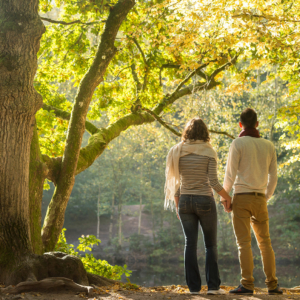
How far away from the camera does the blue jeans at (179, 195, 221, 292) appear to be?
338cm

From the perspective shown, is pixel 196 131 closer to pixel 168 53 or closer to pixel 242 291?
pixel 242 291

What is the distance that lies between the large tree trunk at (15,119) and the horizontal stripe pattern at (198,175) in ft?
5.74

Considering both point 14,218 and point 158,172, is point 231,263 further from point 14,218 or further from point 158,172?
point 14,218

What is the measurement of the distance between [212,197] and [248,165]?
20.1 inches

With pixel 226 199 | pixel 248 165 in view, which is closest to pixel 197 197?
pixel 226 199

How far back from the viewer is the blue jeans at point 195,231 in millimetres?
3377

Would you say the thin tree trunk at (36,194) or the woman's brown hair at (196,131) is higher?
the woman's brown hair at (196,131)

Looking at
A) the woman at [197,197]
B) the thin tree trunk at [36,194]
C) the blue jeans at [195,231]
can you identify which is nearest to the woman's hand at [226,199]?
the woman at [197,197]

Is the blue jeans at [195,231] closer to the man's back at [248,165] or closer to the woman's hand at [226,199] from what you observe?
the woman's hand at [226,199]

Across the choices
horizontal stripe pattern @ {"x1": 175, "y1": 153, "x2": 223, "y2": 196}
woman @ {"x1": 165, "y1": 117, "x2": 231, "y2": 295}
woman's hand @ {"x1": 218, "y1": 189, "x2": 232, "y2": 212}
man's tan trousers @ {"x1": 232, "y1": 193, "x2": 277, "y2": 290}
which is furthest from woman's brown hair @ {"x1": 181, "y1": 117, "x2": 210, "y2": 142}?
man's tan trousers @ {"x1": 232, "y1": 193, "x2": 277, "y2": 290}

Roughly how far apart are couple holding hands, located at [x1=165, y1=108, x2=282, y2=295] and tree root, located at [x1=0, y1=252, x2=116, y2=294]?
1149 mm

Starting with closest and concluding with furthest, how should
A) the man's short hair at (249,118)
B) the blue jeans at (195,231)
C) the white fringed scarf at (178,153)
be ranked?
the blue jeans at (195,231) → the white fringed scarf at (178,153) → the man's short hair at (249,118)

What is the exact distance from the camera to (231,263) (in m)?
21.9

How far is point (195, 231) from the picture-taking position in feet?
11.3
